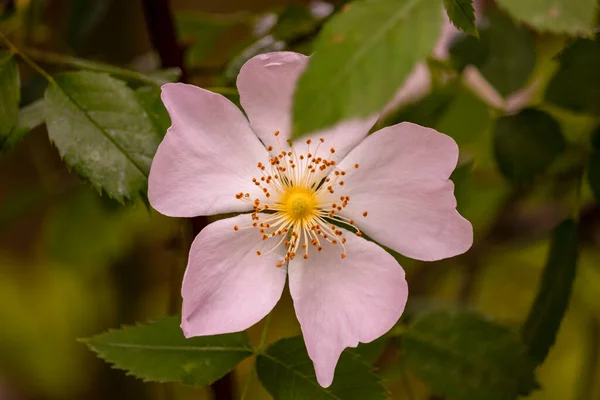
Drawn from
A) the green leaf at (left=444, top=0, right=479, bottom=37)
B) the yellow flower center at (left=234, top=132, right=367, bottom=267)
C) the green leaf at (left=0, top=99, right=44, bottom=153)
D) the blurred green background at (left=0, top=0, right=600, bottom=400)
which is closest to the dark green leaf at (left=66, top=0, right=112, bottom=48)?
the blurred green background at (left=0, top=0, right=600, bottom=400)

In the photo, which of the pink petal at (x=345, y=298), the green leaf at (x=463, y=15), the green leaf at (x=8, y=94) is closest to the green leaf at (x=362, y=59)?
the green leaf at (x=463, y=15)

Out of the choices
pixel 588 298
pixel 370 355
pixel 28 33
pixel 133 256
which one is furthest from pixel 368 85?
pixel 133 256

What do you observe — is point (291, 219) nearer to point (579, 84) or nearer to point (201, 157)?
point (201, 157)

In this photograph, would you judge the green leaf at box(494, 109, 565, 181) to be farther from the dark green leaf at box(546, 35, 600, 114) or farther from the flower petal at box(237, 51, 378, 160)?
the flower petal at box(237, 51, 378, 160)

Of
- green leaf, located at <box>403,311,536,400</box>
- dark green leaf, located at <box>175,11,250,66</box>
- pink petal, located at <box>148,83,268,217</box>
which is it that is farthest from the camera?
dark green leaf, located at <box>175,11,250,66</box>

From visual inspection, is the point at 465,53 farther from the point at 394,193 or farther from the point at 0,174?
the point at 0,174

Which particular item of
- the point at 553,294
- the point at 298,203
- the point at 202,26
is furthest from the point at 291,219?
the point at 202,26
